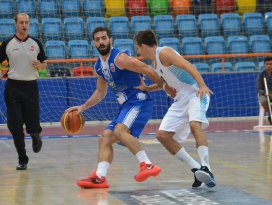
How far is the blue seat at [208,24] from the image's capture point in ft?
69.8

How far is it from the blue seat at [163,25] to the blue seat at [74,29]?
82.0 inches

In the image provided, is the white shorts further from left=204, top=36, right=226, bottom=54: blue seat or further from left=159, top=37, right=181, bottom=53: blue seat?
left=204, top=36, right=226, bottom=54: blue seat

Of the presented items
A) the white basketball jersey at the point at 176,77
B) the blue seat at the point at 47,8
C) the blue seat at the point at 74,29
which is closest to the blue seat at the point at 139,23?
the blue seat at the point at 74,29

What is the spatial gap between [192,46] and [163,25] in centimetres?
113

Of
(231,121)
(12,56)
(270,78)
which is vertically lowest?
(231,121)

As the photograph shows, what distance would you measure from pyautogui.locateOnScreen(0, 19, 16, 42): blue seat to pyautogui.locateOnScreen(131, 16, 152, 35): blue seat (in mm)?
3224

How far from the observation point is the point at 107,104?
18562 mm

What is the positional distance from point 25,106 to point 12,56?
2.24ft

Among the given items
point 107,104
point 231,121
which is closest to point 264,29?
point 231,121

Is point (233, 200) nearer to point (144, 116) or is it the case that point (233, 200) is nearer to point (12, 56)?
point (144, 116)

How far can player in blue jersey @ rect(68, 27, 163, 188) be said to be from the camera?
818cm

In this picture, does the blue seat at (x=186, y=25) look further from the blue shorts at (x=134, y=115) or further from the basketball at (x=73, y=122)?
the blue shorts at (x=134, y=115)

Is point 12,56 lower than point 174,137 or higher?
higher

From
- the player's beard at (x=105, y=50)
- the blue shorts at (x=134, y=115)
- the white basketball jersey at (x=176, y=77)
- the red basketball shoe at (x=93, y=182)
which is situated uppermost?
the player's beard at (x=105, y=50)
